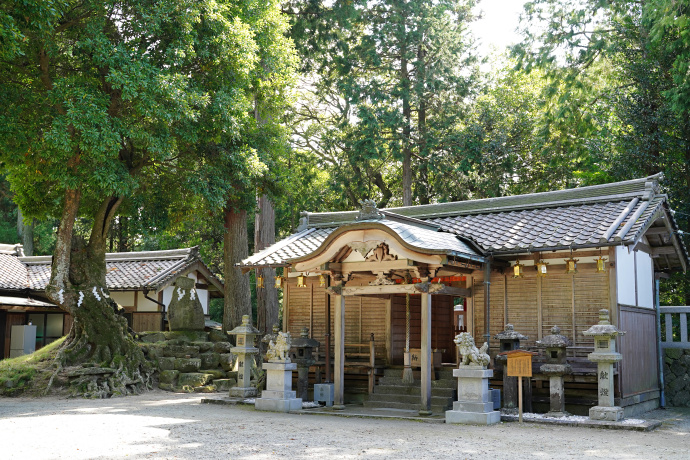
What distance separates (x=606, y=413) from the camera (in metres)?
10.6

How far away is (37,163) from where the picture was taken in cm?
1622

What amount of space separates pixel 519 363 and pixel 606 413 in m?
1.71

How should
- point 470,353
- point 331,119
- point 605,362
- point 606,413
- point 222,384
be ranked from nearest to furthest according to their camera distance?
1. point 606,413
2. point 605,362
3. point 470,353
4. point 222,384
5. point 331,119

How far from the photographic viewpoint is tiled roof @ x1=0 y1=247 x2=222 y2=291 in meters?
23.1

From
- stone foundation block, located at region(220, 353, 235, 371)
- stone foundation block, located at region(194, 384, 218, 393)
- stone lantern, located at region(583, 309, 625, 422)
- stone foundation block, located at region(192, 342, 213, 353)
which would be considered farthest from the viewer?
stone foundation block, located at region(192, 342, 213, 353)

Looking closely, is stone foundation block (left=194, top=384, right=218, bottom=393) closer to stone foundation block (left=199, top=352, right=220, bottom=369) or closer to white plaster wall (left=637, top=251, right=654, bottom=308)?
stone foundation block (left=199, top=352, right=220, bottom=369)

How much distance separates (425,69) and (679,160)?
32.6 feet

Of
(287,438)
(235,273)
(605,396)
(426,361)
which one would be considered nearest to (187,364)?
(235,273)

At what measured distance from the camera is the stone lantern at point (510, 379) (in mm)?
11602

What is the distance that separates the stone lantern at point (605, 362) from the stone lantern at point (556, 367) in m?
0.50

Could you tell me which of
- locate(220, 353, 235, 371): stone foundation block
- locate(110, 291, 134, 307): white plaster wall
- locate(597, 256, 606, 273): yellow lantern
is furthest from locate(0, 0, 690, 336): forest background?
locate(597, 256, 606, 273): yellow lantern

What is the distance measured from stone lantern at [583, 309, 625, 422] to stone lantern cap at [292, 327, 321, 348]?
5765 mm

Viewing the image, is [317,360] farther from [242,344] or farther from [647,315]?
[647,315]

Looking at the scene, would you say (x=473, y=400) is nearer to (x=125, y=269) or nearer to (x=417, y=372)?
(x=417, y=372)
